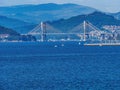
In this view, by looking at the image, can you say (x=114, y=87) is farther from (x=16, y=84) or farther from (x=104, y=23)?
(x=104, y=23)

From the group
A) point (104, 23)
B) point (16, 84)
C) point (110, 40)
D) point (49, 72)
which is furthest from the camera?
point (104, 23)

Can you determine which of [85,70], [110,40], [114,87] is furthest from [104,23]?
[114,87]

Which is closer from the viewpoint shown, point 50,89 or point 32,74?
point 50,89

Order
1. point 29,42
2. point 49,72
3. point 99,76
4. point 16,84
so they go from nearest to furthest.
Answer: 1. point 16,84
2. point 99,76
3. point 49,72
4. point 29,42

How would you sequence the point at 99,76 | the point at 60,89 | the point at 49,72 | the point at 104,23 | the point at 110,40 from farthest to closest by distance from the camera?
the point at 104,23, the point at 110,40, the point at 49,72, the point at 99,76, the point at 60,89

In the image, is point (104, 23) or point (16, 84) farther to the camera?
point (104, 23)

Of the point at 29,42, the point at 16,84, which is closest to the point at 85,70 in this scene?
the point at 16,84

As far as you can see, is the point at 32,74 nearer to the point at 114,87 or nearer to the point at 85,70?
the point at 85,70

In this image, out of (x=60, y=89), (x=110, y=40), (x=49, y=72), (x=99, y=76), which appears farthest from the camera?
(x=110, y=40)

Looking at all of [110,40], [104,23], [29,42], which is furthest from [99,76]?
[104,23]
